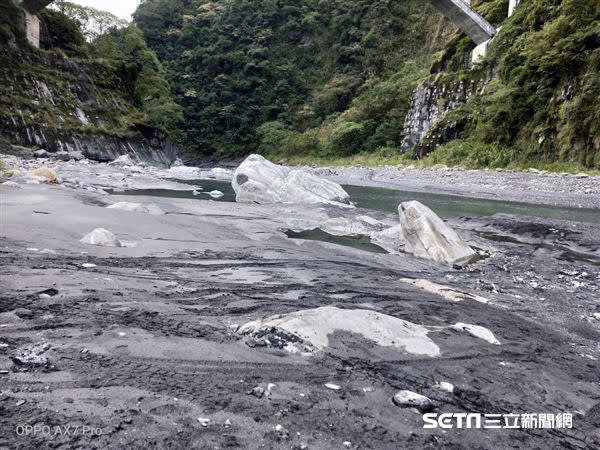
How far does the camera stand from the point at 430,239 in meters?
4.65

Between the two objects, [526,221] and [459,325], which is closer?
[459,325]

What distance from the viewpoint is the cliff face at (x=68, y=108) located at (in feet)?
68.6

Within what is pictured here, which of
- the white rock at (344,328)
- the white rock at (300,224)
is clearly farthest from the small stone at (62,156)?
the white rock at (344,328)

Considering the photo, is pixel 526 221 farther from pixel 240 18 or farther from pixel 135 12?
pixel 135 12

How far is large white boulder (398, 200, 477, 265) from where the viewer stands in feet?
14.7

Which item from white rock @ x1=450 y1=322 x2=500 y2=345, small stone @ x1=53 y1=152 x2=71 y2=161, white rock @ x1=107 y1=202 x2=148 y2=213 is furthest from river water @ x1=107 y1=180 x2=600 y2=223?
small stone @ x1=53 y1=152 x2=71 y2=161

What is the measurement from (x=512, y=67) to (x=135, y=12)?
50.8m

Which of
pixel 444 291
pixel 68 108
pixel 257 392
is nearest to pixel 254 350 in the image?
pixel 257 392

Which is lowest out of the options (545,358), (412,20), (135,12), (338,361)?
(545,358)

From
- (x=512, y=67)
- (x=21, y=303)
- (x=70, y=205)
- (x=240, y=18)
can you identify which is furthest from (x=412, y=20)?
(x=21, y=303)

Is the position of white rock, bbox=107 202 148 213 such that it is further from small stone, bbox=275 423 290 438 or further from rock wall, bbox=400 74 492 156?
rock wall, bbox=400 74 492 156

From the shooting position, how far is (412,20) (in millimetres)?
39719

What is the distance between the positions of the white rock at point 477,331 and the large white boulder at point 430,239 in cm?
203

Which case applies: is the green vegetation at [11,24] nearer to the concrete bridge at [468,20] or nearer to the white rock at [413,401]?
the concrete bridge at [468,20]
